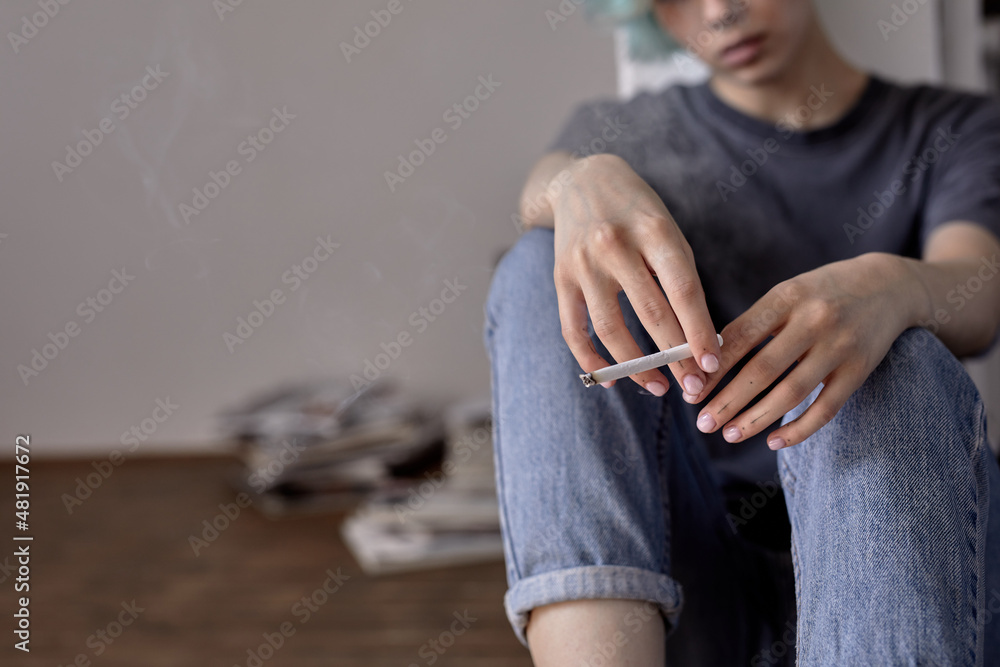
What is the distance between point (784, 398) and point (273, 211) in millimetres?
1374

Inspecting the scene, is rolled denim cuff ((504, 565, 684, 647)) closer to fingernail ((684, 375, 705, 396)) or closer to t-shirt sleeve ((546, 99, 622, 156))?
fingernail ((684, 375, 705, 396))

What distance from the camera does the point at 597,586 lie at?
0.52m

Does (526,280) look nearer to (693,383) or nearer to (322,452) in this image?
(693,383)

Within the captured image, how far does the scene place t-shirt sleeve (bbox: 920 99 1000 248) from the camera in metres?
0.77

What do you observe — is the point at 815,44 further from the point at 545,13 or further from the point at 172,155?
the point at 172,155

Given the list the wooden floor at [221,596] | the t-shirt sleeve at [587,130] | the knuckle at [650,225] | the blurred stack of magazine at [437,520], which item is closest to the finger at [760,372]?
the knuckle at [650,225]

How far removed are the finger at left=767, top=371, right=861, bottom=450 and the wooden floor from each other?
2.09 ft

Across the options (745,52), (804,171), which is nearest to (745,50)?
(745,52)

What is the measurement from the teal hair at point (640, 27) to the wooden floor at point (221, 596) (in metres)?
0.83

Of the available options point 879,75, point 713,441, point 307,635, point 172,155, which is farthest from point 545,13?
point 307,635

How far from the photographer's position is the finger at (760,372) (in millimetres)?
494

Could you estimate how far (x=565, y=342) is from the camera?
57 cm

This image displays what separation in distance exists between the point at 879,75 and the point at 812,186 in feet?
1.12

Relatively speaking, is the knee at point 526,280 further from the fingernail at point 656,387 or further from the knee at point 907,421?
the knee at point 907,421
